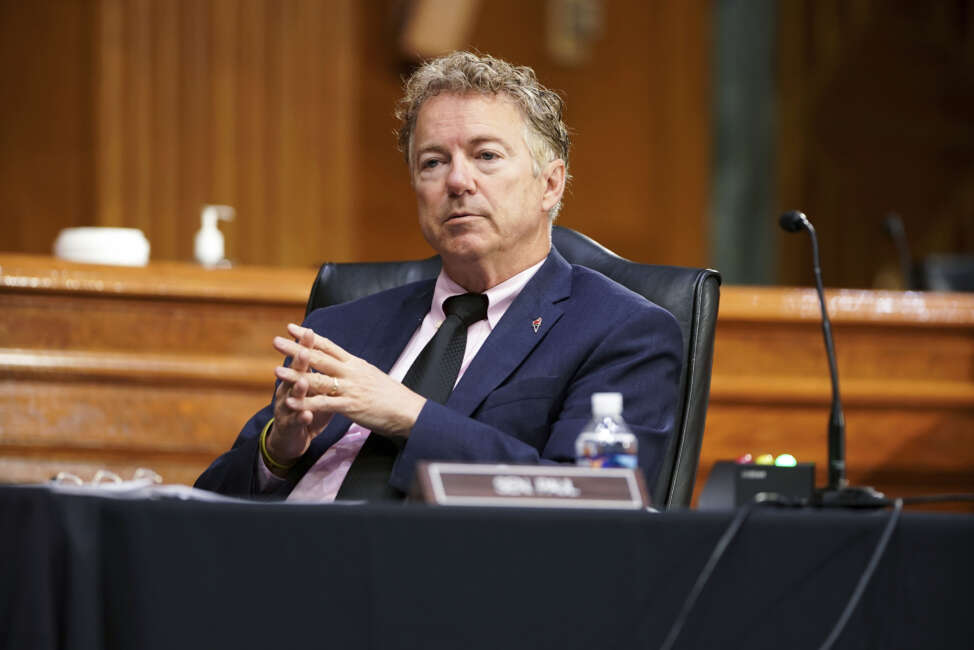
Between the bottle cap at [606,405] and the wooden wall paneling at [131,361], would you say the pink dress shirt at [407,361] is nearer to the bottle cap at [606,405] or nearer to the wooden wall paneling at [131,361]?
the bottle cap at [606,405]

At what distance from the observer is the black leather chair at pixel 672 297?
1.72m

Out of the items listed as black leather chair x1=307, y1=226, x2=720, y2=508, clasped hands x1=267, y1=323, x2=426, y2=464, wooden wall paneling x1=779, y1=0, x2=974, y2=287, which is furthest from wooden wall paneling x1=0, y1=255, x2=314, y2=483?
wooden wall paneling x1=779, y1=0, x2=974, y2=287

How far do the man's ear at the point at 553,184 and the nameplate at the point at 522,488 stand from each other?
3.04 ft

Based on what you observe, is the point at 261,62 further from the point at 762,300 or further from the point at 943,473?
the point at 943,473

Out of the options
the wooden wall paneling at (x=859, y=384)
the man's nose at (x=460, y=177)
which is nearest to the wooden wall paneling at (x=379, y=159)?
the wooden wall paneling at (x=859, y=384)

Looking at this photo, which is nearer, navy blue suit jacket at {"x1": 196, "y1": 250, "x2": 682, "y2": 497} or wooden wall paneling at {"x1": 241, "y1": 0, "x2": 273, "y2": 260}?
navy blue suit jacket at {"x1": 196, "y1": 250, "x2": 682, "y2": 497}

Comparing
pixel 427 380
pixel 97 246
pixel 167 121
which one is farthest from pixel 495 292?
pixel 167 121

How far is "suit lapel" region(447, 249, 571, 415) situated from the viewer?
5.53 feet

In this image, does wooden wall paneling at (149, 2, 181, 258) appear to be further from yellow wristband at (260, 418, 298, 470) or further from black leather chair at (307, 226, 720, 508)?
yellow wristband at (260, 418, 298, 470)

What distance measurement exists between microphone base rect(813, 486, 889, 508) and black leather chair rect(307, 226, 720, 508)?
19.1 inches

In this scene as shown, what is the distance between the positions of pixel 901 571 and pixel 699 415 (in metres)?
0.77

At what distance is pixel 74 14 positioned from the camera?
410cm

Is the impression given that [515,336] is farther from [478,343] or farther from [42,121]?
[42,121]

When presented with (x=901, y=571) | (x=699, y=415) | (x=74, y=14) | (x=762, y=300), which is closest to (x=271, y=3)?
A: (x=74, y=14)
